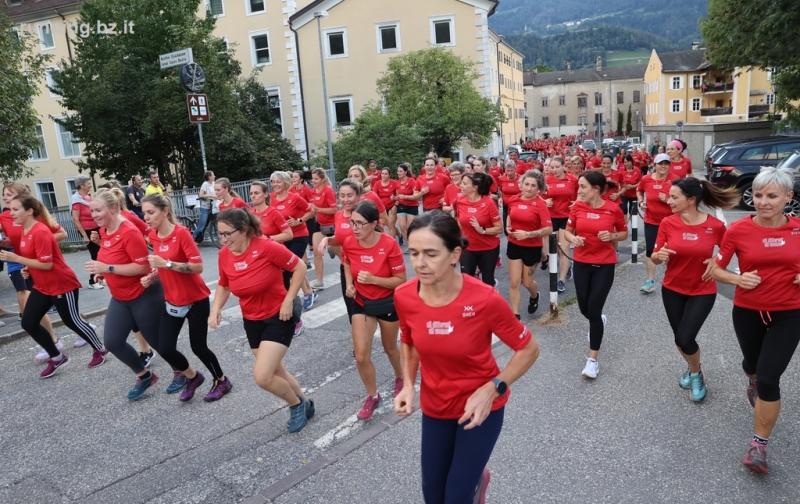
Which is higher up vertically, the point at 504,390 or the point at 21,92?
the point at 21,92

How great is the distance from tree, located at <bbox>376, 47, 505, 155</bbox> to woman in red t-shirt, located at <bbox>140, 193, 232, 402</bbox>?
21.6 meters

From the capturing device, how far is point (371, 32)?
34031 millimetres

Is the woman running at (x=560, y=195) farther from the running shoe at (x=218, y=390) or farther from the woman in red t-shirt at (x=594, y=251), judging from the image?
the running shoe at (x=218, y=390)

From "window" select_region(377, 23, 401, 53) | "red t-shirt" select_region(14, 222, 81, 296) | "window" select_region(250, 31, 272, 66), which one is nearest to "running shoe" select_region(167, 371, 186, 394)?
"red t-shirt" select_region(14, 222, 81, 296)

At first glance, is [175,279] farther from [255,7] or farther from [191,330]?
[255,7]

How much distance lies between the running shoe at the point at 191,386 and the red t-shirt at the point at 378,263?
6.52 ft

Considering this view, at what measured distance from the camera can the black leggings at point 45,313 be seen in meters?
6.14

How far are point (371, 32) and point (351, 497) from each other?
33.4 meters

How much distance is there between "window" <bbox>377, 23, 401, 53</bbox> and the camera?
111 feet

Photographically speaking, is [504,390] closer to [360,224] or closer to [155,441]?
[360,224]

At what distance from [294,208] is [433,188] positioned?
15.4 ft

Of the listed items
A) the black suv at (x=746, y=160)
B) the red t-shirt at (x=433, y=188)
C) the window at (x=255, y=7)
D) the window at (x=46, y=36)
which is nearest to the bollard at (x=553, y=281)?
the red t-shirt at (x=433, y=188)

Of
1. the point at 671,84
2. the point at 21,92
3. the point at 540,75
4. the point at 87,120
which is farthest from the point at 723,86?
the point at 21,92

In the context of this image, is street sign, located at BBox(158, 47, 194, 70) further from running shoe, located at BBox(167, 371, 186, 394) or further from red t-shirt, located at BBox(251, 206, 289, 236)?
running shoe, located at BBox(167, 371, 186, 394)
